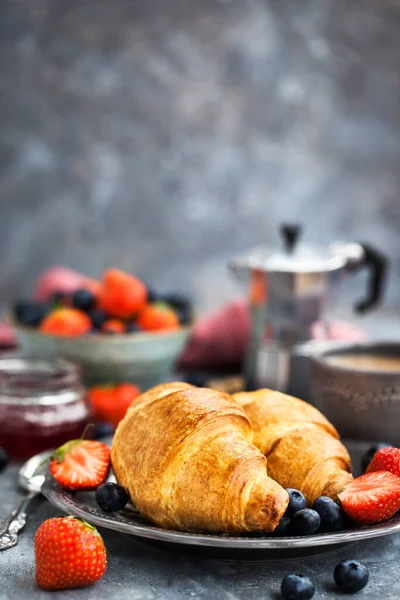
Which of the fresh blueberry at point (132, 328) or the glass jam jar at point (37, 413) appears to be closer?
the glass jam jar at point (37, 413)

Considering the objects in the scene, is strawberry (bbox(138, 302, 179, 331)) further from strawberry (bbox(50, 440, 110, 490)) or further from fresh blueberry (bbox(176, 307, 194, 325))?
strawberry (bbox(50, 440, 110, 490))

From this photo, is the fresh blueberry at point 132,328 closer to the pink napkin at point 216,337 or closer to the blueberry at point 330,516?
the pink napkin at point 216,337

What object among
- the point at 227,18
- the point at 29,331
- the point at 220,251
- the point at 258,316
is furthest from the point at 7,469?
the point at 227,18

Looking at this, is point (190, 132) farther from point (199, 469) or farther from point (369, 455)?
point (199, 469)


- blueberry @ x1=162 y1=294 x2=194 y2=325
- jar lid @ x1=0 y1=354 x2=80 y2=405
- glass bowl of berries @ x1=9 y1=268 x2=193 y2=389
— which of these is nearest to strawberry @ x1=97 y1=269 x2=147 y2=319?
glass bowl of berries @ x1=9 y1=268 x2=193 y2=389

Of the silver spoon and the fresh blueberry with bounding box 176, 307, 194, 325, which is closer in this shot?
the silver spoon

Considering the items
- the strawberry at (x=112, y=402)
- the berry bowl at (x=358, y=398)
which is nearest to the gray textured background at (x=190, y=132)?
the strawberry at (x=112, y=402)
